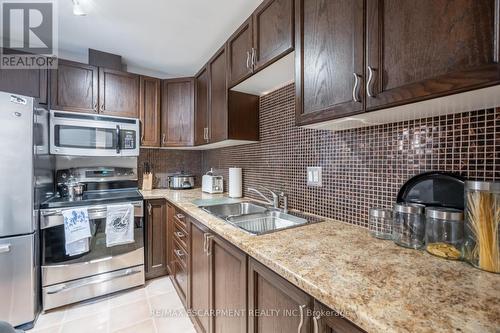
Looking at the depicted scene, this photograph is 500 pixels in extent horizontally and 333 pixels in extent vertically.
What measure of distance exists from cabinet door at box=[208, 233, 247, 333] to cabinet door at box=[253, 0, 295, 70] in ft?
3.57

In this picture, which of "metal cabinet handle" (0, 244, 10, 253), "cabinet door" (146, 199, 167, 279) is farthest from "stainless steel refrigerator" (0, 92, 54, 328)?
"cabinet door" (146, 199, 167, 279)

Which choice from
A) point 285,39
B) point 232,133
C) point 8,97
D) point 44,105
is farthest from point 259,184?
point 44,105

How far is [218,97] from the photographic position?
1989 mm

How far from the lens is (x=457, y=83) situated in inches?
23.1

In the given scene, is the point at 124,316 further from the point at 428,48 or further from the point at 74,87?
the point at 428,48

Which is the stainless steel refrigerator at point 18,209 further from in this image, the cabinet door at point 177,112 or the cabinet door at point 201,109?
the cabinet door at point 201,109

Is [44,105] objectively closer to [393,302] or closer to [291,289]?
[291,289]

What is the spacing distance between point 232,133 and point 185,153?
1.46 metres

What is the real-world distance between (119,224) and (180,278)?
0.74 meters

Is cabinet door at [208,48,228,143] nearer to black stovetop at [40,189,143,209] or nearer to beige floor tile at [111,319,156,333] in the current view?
black stovetop at [40,189,143,209]

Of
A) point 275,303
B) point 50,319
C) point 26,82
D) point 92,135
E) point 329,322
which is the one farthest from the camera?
point 92,135

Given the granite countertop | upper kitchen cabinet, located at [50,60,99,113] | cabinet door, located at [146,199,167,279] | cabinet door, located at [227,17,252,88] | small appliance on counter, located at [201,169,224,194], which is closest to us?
the granite countertop

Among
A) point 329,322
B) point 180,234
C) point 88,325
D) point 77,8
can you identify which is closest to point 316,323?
point 329,322

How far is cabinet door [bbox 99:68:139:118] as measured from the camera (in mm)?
2328
